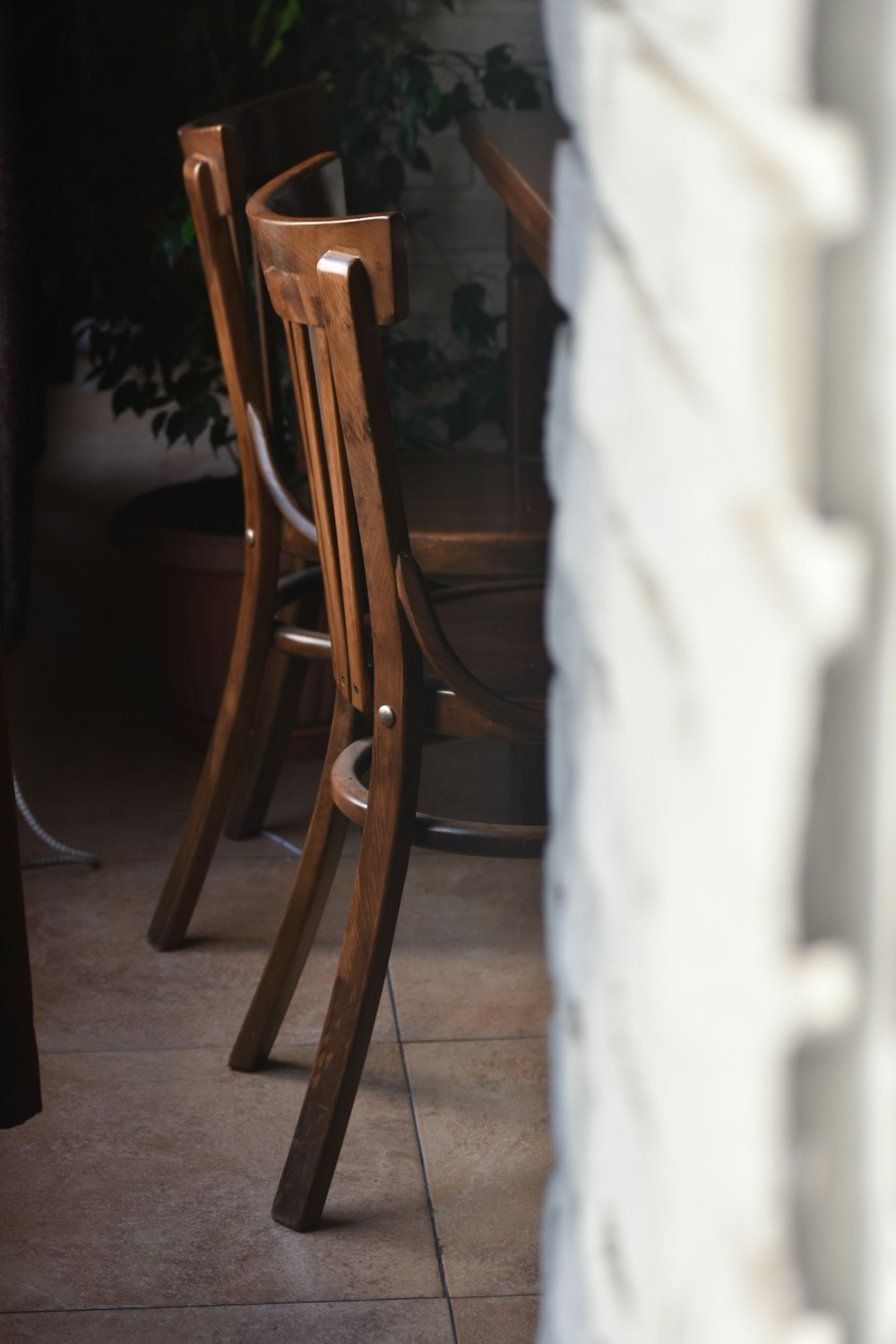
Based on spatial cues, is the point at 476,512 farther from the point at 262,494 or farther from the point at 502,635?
the point at 262,494

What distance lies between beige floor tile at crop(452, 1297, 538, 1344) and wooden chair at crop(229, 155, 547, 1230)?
0.18m

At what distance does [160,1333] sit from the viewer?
130 cm

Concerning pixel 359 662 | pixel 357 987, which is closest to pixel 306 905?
pixel 357 987

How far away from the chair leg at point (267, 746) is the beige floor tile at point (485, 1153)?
1.99 ft

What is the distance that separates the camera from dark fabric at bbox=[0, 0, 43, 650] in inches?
94.4

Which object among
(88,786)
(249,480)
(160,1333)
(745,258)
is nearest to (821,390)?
(745,258)

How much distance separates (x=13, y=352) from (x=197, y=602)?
480 millimetres

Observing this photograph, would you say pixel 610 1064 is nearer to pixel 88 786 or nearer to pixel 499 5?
pixel 88 786

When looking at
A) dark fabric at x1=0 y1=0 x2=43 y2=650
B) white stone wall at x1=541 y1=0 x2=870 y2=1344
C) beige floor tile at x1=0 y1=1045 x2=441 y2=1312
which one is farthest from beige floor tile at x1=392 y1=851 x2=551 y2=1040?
white stone wall at x1=541 y1=0 x2=870 y2=1344

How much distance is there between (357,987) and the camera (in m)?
1.41

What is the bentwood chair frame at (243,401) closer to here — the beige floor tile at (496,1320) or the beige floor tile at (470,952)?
the beige floor tile at (470,952)

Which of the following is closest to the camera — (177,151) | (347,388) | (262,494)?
(347,388)

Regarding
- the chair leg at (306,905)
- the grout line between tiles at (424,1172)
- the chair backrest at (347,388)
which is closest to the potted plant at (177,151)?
the grout line between tiles at (424,1172)

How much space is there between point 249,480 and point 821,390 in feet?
5.21
